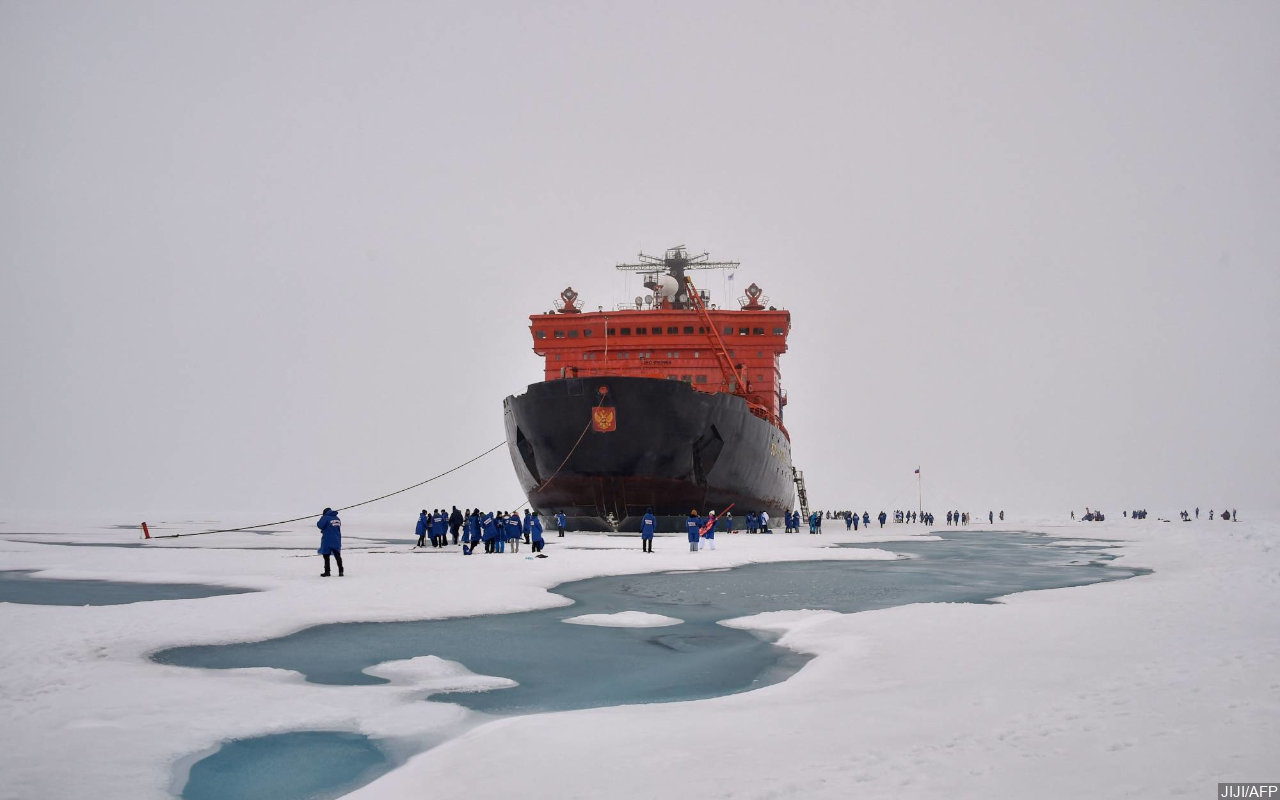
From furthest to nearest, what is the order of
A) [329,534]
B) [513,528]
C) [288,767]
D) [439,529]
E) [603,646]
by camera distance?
[439,529], [513,528], [329,534], [603,646], [288,767]

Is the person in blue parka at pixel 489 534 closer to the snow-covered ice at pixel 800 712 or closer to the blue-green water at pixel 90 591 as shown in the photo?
the blue-green water at pixel 90 591

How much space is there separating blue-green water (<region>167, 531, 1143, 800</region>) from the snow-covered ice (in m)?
0.35

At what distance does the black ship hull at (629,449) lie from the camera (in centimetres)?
3222

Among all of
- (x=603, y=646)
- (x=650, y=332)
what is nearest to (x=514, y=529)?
(x=603, y=646)

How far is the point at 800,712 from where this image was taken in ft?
18.9

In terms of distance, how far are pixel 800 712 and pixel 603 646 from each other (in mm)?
3781

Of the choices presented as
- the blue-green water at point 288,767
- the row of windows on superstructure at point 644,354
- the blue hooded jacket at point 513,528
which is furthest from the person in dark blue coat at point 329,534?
the row of windows on superstructure at point 644,354

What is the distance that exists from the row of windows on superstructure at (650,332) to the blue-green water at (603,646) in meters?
28.7

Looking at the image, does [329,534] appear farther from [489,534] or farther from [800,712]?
[800,712]

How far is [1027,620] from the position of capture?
9.70m

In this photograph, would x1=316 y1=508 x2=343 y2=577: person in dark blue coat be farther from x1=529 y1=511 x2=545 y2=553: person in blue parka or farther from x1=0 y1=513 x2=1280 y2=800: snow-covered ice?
x1=529 y1=511 x2=545 y2=553: person in blue parka

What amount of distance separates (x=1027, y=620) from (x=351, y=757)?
7963mm

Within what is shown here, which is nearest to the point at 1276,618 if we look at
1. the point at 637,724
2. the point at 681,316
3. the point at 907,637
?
the point at 907,637

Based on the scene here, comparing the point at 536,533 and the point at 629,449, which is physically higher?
the point at 629,449
